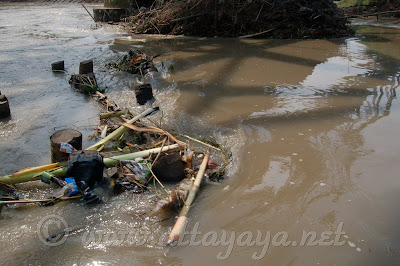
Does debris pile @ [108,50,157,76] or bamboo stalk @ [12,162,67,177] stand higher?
debris pile @ [108,50,157,76]

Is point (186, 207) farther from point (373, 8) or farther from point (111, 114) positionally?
point (373, 8)

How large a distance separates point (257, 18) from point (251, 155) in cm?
776

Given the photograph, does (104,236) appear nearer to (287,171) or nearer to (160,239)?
(160,239)

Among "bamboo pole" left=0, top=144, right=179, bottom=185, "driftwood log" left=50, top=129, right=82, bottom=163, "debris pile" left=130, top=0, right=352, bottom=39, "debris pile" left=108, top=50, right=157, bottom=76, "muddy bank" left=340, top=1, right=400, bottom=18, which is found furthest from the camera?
"muddy bank" left=340, top=1, right=400, bottom=18

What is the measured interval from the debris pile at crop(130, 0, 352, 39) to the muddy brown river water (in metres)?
2.37

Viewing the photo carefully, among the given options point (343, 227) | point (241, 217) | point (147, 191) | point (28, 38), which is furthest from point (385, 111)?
point (28, 38)

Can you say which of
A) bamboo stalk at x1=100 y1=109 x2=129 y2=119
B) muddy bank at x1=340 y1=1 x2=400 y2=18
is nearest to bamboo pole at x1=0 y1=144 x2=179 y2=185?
bamboo stalk at x1=100 y1=109 x2=129 y2=119

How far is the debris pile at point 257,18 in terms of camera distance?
1021 cm

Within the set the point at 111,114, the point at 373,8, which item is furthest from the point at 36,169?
the point at 373,8

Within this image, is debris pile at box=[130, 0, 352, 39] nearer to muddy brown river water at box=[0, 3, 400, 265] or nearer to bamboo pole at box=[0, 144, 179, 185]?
muddy brown river water at box=[0, 3, 400, 265]

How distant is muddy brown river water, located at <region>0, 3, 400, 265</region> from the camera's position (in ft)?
7.85

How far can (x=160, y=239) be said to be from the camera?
247cm

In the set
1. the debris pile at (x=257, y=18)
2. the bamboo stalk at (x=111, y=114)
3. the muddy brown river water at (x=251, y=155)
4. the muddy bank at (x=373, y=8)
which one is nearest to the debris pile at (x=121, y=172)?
the muddy brown river water at (x=251, y=155)

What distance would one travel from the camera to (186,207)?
2.75m
